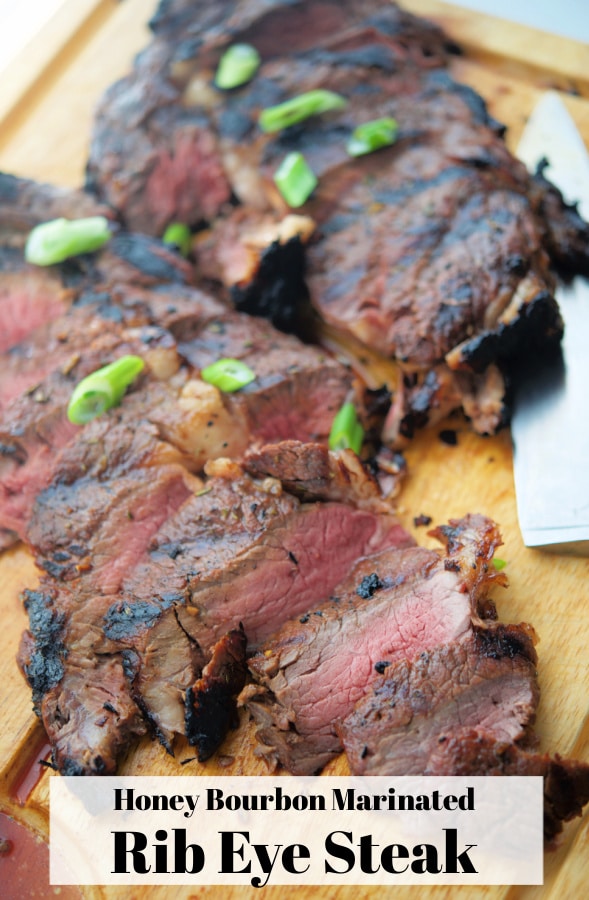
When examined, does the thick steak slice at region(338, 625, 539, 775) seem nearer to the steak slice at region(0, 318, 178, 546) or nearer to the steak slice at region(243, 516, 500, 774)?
the steak slice at region(243, 516, 500, 774)

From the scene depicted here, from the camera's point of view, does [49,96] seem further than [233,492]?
Yes

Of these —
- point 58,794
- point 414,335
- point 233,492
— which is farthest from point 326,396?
point 58,794

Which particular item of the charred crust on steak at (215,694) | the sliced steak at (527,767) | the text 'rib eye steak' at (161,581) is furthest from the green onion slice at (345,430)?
the sliced steak at (527,767)

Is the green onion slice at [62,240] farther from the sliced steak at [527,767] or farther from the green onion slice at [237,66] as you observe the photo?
the sliced steak at [527,767]

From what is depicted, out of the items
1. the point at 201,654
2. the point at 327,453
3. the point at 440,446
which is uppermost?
the point at 327,453

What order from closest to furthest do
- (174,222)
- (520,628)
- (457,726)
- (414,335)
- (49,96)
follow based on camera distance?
(457,726) < (520,628) < (414,335) < (174,222) < (49,96)

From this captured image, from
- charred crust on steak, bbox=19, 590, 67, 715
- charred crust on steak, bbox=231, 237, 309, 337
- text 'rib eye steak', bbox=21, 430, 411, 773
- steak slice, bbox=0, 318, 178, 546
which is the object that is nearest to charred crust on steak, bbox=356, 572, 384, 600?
text 'rib eye steak', bbox=21, 430, 411, 773

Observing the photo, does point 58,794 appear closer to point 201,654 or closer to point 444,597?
point 201,654
